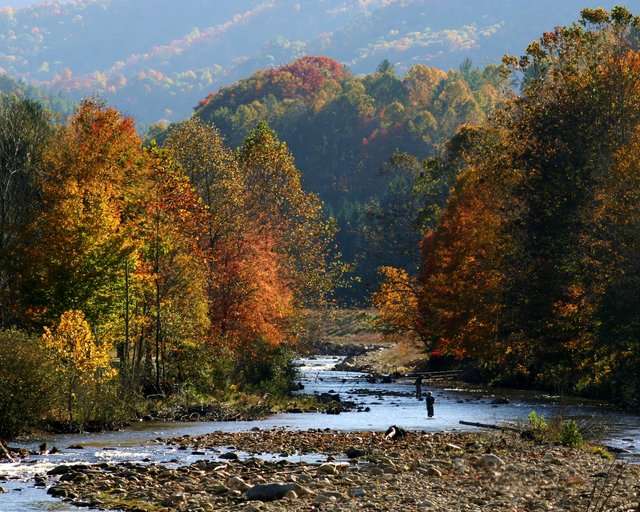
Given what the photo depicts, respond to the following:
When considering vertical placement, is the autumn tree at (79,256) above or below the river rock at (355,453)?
above

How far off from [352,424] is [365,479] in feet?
61.6

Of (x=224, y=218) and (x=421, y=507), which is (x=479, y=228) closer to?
(x=224, y=218)

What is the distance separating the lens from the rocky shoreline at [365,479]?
2433cm

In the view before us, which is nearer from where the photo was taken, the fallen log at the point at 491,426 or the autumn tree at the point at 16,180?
the fallen log at the point at 491,426

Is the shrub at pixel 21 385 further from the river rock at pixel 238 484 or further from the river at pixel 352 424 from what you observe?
the river rock at pixel 238 484

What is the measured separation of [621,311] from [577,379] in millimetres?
8968

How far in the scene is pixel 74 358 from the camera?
137ft

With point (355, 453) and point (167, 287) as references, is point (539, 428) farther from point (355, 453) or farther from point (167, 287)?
point (167, 287)

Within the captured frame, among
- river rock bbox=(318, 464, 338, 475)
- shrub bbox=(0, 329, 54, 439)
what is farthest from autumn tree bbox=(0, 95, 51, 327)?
river rock bbox=(318, 464, 338, 475)

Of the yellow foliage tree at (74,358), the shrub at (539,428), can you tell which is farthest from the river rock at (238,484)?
the yellow foliage tree at (74,358)

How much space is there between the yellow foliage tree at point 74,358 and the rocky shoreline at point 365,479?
22.7 ft

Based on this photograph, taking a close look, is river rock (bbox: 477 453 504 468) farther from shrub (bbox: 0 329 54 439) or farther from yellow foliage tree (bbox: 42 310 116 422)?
yellow foliage tree (bbox: 42 310 116 422)

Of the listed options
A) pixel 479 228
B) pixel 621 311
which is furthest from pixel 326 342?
pixel 621 311

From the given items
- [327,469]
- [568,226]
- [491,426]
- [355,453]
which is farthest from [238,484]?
[568,226]
